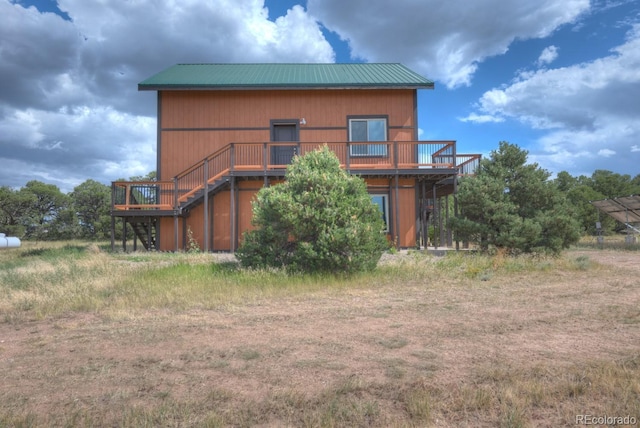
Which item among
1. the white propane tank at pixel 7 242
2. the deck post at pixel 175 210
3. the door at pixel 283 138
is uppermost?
the door at pixel 283 138

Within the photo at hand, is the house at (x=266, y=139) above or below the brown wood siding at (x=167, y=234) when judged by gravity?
above

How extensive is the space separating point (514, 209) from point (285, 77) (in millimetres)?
10857

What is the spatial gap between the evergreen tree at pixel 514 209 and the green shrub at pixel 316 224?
180 inches

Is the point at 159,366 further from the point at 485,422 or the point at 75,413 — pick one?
the point at 485,422

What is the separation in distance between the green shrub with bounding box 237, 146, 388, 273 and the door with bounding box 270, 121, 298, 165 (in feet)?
22.7

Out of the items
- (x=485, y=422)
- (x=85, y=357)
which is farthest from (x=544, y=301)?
(x=85, y=357)

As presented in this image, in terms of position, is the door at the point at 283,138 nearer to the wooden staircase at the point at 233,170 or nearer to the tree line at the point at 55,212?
the wooden staircase at the point at 233,170

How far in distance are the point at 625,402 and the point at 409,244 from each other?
1423cm

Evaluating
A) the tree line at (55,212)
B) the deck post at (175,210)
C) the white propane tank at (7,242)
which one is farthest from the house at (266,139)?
the tree line at (55,212)

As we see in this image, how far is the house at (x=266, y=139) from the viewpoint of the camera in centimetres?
1708

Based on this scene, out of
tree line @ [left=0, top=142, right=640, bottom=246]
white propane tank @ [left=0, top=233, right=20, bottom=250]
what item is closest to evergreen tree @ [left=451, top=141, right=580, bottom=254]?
tree line @ [left=0, top=142, right=640, bottom=246]

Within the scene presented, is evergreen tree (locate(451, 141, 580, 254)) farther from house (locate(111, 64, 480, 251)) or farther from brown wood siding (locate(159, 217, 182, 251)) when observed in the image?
brown wood siding (locate(159, 217, 182, 251))

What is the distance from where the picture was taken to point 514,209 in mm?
13547

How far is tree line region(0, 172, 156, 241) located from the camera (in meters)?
38.5
